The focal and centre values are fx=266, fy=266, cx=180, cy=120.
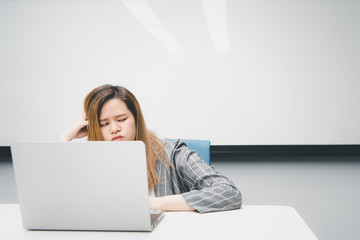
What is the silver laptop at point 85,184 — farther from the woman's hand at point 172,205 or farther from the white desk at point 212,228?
the woman's hand at point 172,205

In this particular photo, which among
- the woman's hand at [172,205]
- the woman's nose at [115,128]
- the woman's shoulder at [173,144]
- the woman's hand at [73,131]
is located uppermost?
the woman's nose at [115,128]

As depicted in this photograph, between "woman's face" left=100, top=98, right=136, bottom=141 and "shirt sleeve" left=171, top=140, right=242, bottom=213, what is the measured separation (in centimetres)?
20

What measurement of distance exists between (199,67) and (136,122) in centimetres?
137

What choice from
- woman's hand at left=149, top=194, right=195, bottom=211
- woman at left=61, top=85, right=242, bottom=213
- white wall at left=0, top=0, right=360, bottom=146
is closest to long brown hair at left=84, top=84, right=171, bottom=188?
woman at left=61, top=85, right=242, bottom=213

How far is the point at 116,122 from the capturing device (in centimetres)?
103

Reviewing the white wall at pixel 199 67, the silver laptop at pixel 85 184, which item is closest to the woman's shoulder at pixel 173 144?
the silver laptop at pixel 85 184

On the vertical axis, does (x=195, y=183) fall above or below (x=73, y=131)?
below

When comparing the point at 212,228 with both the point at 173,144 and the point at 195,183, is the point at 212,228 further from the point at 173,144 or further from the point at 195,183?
the point at 173,144

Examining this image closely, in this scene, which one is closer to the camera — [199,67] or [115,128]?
[115,128]

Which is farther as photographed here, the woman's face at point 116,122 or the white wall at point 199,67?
the white wall at point 199,67

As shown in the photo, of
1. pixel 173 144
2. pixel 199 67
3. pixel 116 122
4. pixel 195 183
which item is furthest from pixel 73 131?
pixel 199 67

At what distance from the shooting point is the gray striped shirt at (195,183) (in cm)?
77

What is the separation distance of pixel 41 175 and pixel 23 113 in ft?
7.39

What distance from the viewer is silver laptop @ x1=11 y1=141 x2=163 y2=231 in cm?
57
